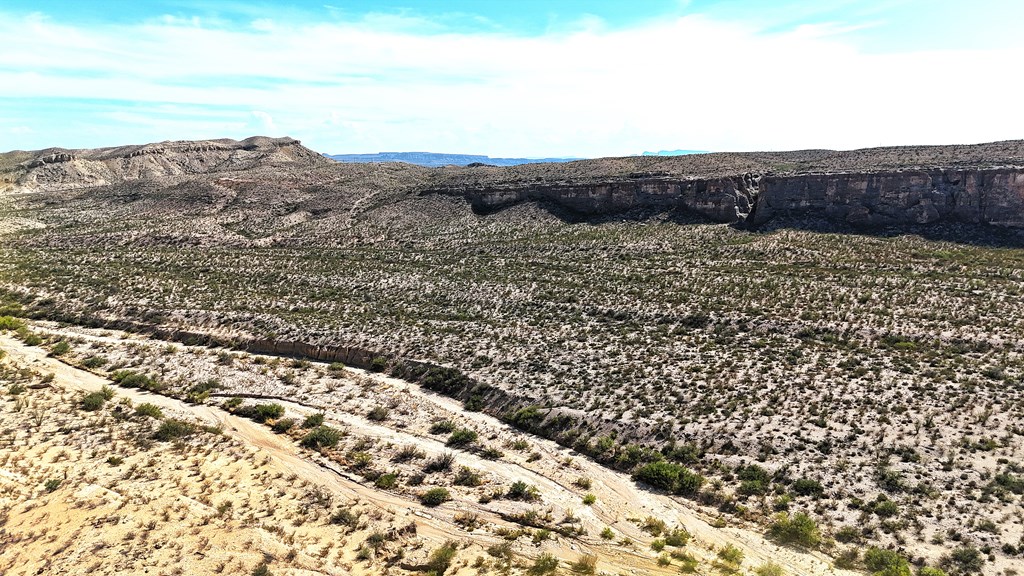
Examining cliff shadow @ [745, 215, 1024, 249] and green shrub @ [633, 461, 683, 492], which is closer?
green shrub @ [633, 461, 683, 492]

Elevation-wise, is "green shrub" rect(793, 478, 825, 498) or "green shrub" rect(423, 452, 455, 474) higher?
"green shrub" rect(793, 478, 825, 498)

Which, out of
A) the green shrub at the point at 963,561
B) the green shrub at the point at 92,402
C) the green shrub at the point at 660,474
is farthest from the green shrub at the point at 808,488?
the green shrub at the point at 92,402

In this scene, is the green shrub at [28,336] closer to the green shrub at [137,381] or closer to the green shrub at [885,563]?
the green shrub at [137,381]

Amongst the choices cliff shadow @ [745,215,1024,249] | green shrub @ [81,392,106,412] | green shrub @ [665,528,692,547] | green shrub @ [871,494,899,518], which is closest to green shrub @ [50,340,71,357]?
green shrub @ [81,392,106,412]

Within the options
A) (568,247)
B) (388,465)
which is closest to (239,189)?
(568,247)

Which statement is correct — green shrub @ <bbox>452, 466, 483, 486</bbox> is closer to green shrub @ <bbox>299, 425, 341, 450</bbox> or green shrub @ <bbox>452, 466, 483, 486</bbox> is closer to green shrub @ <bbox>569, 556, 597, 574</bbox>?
green shrub @ <bbox>569, 556, 597, 574</bbox>

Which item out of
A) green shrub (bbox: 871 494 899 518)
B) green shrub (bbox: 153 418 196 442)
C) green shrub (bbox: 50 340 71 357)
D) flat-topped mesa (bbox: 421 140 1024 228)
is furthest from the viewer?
flat-topped mesa (bbox: 421 140 1024 228)

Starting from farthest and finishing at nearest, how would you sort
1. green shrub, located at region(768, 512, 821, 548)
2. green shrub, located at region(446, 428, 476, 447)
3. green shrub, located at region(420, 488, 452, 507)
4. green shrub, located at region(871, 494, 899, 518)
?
green shrub, located at region(446, 428, 476, 447), green shrub, located at region(420, 488, 452, 507), green shrub, located at region(871, 494, 899, 518), green shrub, located at region(768, 512, 821, 548)

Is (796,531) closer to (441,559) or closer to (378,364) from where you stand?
(441,559)
